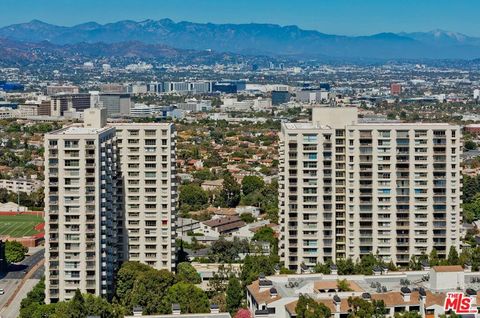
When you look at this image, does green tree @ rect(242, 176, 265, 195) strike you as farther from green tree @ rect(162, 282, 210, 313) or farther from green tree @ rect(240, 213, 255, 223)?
green tree @ rect(162, 282, 210, 313)

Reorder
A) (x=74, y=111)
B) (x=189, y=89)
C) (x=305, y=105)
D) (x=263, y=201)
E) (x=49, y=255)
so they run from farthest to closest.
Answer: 1. (x=189, y=89)
2. (x=305, y=105)
3. (x=74, y=111)
4. (x=263, y=201)
5. (x=49, y=255)

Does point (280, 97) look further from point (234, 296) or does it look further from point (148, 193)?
point (234, 296)

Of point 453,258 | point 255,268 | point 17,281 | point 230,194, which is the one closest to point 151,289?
point 255,268

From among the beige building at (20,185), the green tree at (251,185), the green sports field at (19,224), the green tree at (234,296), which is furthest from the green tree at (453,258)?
the beige building at (20,185)

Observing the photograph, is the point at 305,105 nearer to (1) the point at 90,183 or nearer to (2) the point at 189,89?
(2) the point at 189,89

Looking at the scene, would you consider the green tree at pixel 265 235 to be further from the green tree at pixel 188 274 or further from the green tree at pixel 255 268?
the green tree at pixel 255 268

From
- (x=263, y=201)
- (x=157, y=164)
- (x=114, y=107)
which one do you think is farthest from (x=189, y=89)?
(x=157, y=164)

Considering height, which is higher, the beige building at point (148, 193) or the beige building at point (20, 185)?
the beige building at point (148, 193)
